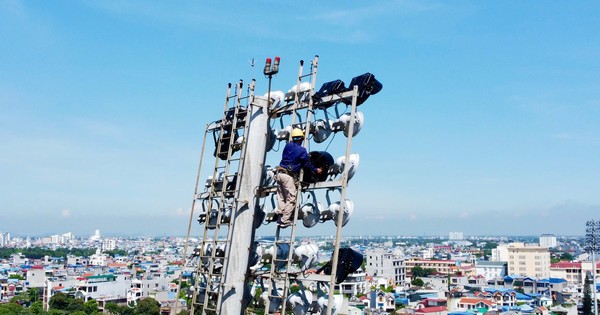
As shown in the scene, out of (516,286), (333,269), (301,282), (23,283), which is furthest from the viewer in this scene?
(516,286)

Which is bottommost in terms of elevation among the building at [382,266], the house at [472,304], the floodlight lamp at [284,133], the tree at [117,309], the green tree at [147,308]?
the tree at [117,309]

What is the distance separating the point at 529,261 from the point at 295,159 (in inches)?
2202

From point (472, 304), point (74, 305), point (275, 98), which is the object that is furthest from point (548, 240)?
point (275, 98)

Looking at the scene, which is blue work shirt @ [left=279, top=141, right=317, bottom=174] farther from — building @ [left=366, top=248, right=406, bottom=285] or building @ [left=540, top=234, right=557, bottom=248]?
building @ [left=540, top=234, right=557, bottom=248]

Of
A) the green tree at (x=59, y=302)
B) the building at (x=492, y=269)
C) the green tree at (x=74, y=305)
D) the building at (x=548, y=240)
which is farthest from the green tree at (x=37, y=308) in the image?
the building at (x=548, y=240)

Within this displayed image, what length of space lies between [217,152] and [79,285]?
3308cm

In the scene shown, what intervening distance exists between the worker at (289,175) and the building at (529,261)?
5486cm

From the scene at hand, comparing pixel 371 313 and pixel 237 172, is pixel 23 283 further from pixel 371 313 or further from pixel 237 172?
pixel 237 172

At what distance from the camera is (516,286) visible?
144 feet

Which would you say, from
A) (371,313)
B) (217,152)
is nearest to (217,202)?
(217,152)

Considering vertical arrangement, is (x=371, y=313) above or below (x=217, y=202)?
below

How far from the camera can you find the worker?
3.19 meters

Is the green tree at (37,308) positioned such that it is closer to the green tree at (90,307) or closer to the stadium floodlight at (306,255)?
the green tree at (90,307)

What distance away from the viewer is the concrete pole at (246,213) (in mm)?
3443
